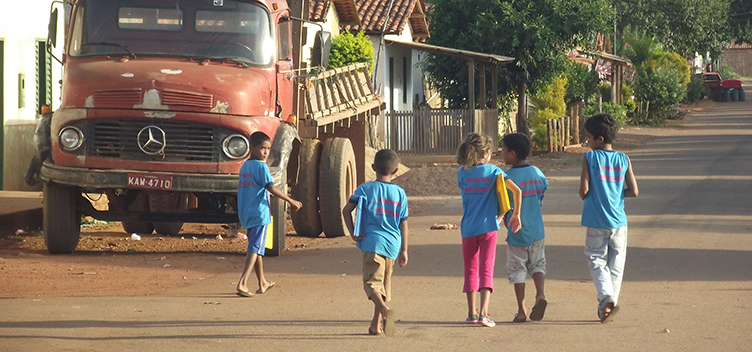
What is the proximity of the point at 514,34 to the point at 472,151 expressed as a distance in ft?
65.0

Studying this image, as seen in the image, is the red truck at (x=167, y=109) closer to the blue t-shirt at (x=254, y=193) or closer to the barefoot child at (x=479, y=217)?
the blue t-shirt at (x=254, y=193)

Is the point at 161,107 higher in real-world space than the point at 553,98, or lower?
lower

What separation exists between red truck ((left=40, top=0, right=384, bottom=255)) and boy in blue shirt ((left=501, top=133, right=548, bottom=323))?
3325 mm

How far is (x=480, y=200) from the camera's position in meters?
6.62

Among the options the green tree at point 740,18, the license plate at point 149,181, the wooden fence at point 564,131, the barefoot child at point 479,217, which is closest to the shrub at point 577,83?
the wooden fence at point 564,131

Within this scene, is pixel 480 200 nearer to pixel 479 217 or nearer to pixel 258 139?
pixel 479 217

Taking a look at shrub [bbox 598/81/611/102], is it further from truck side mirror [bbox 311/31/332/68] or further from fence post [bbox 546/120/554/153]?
truck side mirror [bbox 311/31/332/68]

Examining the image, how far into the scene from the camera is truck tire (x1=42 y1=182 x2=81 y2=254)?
32.1 ft

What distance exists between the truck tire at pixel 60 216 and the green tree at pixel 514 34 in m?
17.5

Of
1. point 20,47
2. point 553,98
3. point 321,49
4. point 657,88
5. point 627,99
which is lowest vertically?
point 321,49

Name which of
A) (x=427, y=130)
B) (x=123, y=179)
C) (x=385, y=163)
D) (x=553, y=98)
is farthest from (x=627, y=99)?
(x=385, y=163)

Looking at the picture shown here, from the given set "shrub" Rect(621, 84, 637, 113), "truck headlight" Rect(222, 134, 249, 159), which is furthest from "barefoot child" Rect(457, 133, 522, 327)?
"shrub" Rect(621, 84, 637, 113)

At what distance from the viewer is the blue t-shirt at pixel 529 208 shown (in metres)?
6.76

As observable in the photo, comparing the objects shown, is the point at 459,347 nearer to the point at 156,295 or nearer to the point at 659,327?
the point at 659,327
